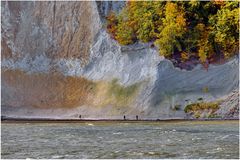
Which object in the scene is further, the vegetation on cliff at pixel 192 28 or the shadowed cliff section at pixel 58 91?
the shadowed cliff section at pixel 58 91

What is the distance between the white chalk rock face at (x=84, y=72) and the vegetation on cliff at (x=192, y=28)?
1.42 meters

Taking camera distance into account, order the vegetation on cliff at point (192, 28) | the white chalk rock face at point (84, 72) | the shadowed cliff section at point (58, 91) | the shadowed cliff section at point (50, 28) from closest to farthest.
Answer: the white chalk rock face at point (84, 72)
the vegetation on cliff at point (192, 28)
the shadowed cliff section at point (58, 91)
the shadowed cliff section at point (50, 28)

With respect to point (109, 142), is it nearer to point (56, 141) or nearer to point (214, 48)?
point (56, 141)

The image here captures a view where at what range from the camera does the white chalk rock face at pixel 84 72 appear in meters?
52.6

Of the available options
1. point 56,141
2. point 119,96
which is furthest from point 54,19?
point 56,141

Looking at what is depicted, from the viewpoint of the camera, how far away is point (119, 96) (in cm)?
5481

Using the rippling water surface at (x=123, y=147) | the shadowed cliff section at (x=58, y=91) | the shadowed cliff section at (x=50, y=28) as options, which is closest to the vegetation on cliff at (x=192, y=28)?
the shadowed cliff section at (x=58, y=91)

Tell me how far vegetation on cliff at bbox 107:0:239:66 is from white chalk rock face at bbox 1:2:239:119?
4.66 ft

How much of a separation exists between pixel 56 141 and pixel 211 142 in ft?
25.8

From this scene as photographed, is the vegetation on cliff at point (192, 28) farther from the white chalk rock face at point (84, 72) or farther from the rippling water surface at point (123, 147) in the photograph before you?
the rippling water surface at point (123, 147)

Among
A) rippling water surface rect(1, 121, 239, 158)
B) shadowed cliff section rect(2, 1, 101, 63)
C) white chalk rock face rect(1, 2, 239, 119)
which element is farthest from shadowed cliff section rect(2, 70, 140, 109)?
rippling water surface rect(1, 121, 239, 158)

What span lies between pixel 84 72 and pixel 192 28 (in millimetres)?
14294

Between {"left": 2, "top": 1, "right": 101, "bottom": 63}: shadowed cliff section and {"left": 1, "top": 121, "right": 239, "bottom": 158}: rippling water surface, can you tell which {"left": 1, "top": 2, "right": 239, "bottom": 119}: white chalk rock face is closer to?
{"left": 2, "top": 1, "right": 101, "bottom": 63}: shadowed cliff section

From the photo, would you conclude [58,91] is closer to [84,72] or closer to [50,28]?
[84,72]
